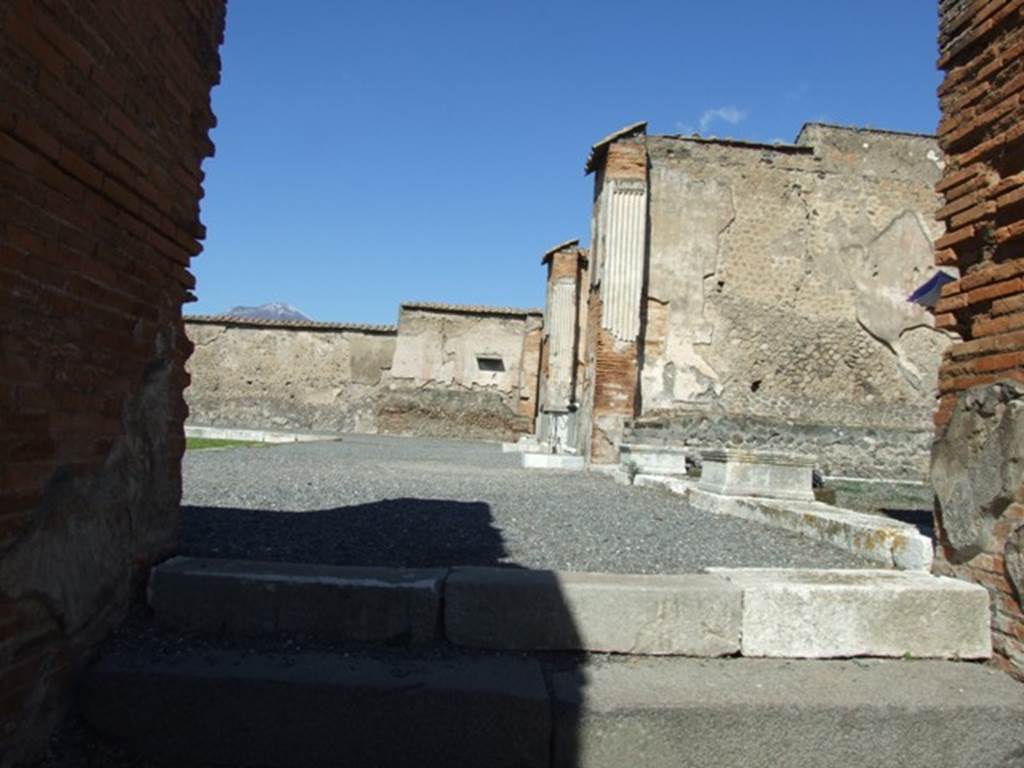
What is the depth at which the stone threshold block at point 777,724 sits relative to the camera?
2199 mm

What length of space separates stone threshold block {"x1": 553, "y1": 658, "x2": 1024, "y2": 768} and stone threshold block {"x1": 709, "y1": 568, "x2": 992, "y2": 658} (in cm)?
26

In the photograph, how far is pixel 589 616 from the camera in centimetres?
263

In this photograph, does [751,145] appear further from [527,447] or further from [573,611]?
[573,611]

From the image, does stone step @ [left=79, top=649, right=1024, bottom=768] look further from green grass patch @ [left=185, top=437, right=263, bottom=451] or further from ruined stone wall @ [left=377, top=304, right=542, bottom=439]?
ruined stone wall @ [left=377, top=304, right=542, bottom=439]

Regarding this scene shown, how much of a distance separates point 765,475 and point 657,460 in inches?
124

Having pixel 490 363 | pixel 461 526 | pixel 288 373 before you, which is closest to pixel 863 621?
pixel 461 526

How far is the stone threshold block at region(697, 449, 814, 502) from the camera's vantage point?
246 inches

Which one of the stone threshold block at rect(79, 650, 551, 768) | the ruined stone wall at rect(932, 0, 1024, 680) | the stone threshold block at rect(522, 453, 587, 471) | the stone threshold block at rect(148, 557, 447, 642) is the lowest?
the stone threshold block at rect(79, 650, 551, 768)

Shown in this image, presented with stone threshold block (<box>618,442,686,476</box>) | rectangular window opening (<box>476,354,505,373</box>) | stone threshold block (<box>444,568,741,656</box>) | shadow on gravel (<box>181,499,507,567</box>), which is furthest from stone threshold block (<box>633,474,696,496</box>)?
rectangular window opening (<box>476,354,505,373</box>)

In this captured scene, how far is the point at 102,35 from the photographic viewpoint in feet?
7.44

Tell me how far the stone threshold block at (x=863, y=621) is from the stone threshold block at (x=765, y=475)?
3.46 metres

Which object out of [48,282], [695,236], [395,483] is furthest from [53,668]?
[695,236]

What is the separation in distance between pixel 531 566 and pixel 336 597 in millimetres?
1144

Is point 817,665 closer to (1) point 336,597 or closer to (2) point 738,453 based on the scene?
(1) point 336,597
